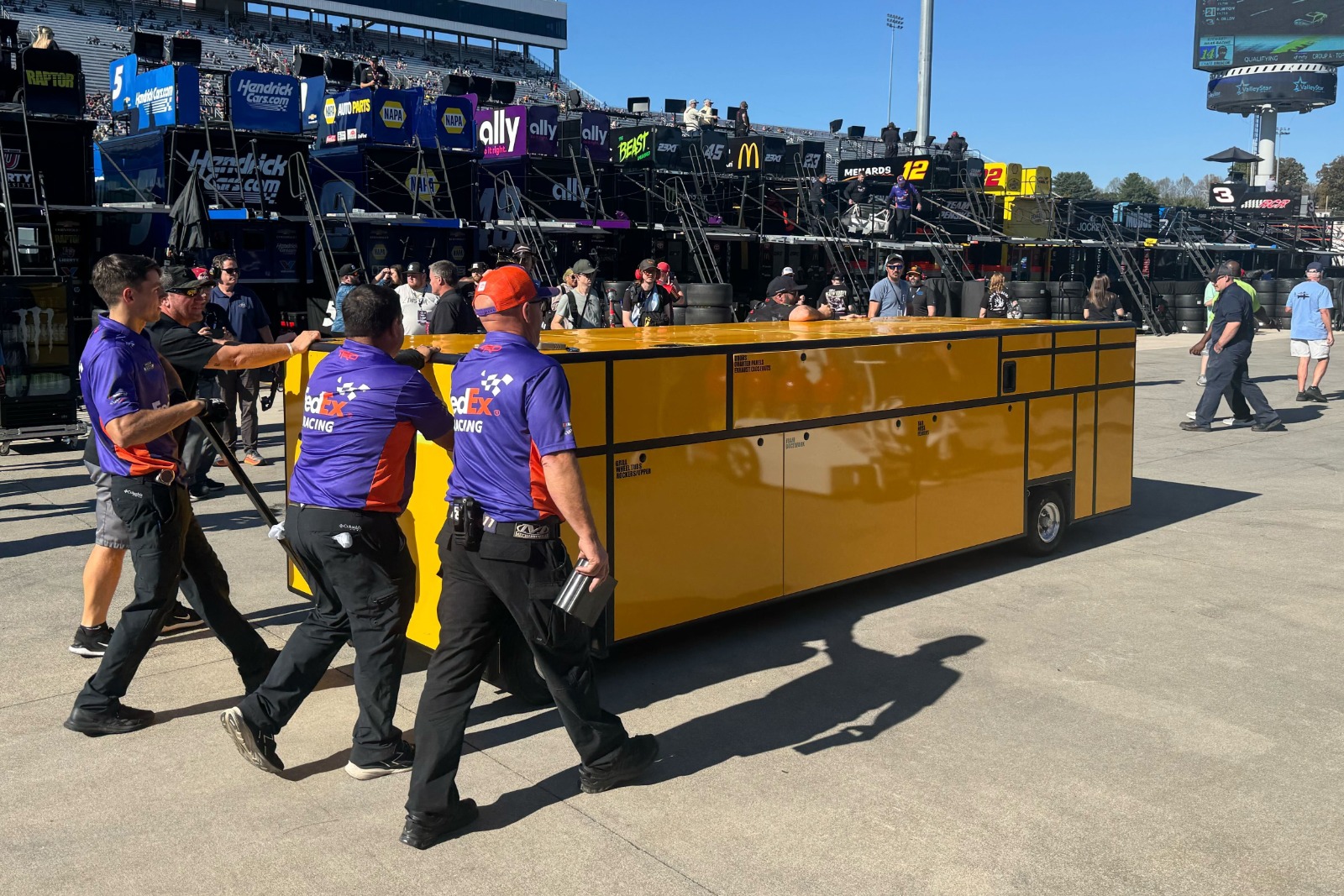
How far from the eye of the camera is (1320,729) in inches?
193

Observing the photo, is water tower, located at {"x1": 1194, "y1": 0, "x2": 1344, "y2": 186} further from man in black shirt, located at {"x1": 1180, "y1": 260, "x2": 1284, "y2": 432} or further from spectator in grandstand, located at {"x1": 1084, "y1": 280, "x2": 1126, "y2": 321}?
man in black shirt, located at {"x1": 1180, "y1": 260, "x2": 1284, "y2": 432}

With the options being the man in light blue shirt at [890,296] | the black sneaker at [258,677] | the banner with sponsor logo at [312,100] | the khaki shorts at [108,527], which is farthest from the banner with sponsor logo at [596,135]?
the black sneaker at [258,677]

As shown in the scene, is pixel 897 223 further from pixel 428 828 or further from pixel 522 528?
pixel 428 828

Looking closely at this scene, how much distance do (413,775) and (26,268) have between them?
1269 centimetres

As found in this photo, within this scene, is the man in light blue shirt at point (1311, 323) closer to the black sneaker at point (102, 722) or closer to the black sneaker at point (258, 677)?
the black sneaker at point (258, 677)

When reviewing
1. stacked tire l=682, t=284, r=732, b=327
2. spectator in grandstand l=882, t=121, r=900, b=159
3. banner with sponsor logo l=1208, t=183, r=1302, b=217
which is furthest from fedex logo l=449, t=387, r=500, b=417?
banner with sponsor logo l=1208, t=183, r=1302, b=217

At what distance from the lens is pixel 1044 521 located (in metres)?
7.95

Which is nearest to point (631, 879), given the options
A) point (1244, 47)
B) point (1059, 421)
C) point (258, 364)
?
point (258, 364)

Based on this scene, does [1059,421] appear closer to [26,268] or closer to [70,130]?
[26,268]

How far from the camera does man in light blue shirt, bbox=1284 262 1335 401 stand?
50.3 feet

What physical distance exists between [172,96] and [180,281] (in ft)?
43.6

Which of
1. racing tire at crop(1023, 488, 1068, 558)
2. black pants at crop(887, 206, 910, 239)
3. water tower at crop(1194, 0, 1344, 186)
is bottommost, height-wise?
racing tire at crop(1023, 488, 1068, 558)

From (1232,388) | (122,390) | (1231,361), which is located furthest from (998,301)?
(122,390)

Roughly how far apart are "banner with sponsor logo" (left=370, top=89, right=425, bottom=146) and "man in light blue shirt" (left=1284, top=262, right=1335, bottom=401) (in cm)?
1336
